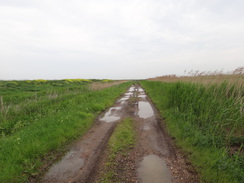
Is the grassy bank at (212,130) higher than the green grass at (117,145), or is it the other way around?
the grassy bank at (212,130)

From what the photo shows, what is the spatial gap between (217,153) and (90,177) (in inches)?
125

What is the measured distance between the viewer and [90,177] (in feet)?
10.7


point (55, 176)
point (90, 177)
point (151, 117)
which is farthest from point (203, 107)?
point (55, 176)

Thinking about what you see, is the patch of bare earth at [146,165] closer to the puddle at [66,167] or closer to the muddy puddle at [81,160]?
the muddy puddle at [81,160]

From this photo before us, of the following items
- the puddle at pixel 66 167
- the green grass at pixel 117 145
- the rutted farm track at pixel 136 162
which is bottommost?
the puddle at pixel 66 167

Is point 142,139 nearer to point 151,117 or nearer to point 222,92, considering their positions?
point 151,117

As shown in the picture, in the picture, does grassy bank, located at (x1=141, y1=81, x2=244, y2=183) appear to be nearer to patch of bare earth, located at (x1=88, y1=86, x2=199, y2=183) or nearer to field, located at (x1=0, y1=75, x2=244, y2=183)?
field, located at (x1=0, y1=75, x2=244, y2=183)

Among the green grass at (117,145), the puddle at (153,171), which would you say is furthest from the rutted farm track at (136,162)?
the green grass at (117,145)

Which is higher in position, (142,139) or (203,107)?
(203,107)

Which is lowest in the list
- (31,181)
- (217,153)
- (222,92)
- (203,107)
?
(31,181)

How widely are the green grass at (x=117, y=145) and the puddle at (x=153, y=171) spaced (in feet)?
1.99

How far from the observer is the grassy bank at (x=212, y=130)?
3289mm

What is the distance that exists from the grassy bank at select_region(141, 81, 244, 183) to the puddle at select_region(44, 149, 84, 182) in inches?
116

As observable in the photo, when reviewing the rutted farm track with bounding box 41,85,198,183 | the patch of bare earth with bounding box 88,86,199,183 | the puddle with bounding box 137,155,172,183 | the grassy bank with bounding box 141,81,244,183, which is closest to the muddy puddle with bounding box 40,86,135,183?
the rutted farm track with bounding box 41,85,198,183
